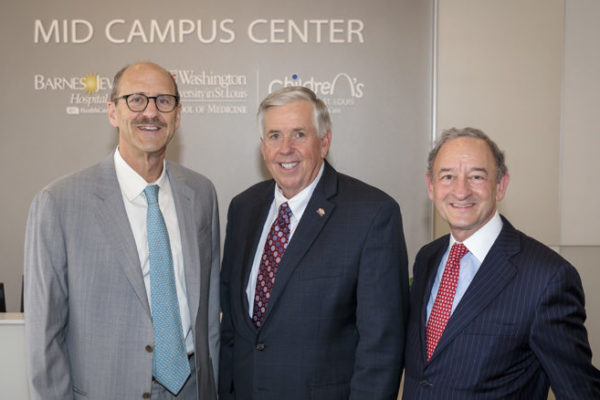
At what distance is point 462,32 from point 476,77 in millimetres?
429

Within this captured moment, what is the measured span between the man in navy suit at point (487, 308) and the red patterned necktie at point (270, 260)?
59cm

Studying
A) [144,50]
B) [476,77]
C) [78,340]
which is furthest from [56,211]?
[476,77]

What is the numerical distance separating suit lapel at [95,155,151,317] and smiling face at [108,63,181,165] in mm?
183

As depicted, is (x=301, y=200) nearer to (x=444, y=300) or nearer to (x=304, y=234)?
(x=304, y=234)

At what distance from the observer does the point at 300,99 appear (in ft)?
7.72

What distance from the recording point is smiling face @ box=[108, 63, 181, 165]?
2.23 meters

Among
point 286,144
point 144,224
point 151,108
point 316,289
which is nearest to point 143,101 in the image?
point 151,108

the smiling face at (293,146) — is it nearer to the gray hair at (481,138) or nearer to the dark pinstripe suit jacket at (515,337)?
the gray hair at (481,138)

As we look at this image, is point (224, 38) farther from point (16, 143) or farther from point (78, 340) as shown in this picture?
point (78, 340)

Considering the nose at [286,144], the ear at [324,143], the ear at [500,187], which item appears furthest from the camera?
the ear at [324,143]

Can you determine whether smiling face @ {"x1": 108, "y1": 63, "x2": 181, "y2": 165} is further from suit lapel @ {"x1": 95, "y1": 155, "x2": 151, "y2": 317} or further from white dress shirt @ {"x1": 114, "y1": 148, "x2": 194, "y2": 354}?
suit lapel @ {"x1": 95, "y1": 155, "x2": 151, "y2": 317}

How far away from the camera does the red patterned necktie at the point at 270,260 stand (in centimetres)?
226

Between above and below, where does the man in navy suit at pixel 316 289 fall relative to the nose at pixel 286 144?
below

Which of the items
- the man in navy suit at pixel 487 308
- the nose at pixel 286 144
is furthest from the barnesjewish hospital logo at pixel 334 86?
the man in navy suit at pixel 487 308
